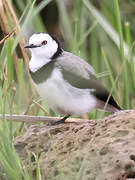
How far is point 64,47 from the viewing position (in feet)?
9.71

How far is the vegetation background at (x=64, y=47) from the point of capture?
1.64 meters

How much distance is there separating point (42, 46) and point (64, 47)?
39.1 inches

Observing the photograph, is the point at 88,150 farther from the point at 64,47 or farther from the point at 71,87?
the point at 64,47

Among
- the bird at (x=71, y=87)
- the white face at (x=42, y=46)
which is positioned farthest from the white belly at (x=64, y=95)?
the white face at (x=42, y=46)

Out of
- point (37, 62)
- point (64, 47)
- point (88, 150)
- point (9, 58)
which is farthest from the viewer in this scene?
point (64, 47)

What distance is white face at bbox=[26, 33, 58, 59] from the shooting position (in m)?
1.95

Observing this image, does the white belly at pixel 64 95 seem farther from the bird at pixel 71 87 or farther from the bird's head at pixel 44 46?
the bird's head at pixel 44 46

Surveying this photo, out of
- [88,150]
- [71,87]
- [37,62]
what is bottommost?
[88,150]

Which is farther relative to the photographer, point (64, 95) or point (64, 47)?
point (64, 47)

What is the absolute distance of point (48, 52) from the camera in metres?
1.95

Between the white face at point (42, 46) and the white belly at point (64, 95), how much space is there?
111 millimetres

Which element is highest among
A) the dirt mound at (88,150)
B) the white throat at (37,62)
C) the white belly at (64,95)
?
the white throat at (37,62)

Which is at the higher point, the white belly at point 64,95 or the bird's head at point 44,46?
the bird's head at point 44,46

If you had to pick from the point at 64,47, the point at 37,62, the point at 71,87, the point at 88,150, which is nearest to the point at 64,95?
the point at 71,87
